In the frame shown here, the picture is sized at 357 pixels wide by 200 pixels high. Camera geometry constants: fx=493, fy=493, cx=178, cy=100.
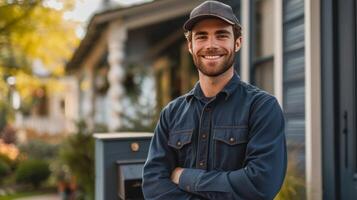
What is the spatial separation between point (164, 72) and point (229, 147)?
32.9ft

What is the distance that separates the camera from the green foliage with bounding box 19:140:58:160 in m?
12.9

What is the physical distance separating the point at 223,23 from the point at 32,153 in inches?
467

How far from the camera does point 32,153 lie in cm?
1292

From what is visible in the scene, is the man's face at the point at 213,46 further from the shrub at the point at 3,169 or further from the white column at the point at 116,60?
the shrub at the point at 3,169

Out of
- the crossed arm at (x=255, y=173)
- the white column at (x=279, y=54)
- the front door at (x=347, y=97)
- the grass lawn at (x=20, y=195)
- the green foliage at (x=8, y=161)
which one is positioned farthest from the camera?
the green foliage at (x=8, y=161)

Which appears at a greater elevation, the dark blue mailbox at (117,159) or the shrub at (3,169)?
the dark blue mailbox at (117,159)

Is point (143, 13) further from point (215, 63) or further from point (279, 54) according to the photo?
point (215, 63)

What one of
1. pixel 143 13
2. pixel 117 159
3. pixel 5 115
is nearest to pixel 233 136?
pixel 117 159

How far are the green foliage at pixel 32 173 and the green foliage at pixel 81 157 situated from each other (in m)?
3.54

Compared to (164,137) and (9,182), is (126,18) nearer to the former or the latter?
(9,182)

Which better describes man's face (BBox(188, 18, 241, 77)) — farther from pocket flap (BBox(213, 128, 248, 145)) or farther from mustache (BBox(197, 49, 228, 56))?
pocket flap (BBox(213, 128, 248, 145))

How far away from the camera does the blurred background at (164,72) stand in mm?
A: 3406

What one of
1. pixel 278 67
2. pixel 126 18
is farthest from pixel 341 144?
pixel 126 18

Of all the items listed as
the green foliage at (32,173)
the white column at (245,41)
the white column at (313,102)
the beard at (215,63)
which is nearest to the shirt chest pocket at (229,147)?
the beard at (215,63)
